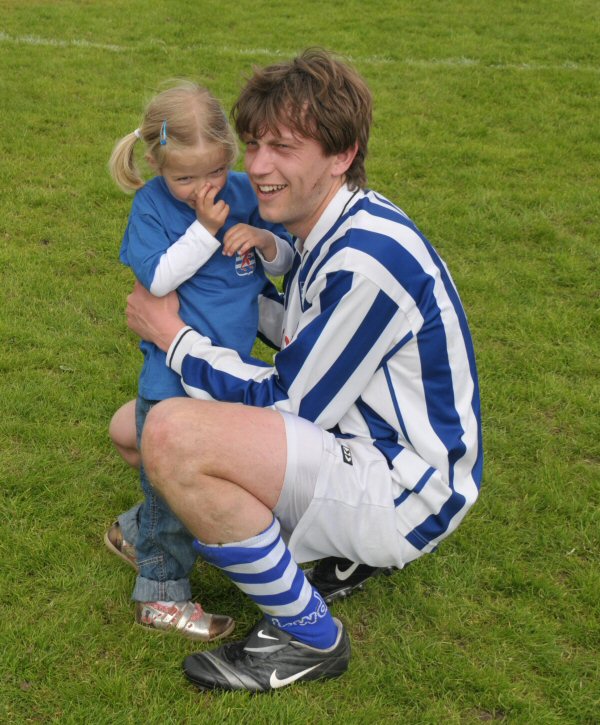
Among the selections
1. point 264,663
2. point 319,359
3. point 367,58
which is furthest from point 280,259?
point 367,58

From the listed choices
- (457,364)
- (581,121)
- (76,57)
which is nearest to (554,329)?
(457,364)

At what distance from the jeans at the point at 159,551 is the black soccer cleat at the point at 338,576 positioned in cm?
46

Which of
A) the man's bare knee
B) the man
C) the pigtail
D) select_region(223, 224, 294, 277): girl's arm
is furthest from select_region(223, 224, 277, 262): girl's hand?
the man's bare knee

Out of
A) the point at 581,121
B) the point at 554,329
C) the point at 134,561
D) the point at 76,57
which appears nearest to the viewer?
the point at 134,561

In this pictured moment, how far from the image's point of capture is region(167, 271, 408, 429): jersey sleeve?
2646 mm

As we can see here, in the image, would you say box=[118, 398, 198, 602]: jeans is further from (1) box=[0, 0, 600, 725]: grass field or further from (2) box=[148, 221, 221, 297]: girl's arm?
(2) box=[148, 221, 221, 297]: girl's arm

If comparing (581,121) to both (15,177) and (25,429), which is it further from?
(25,429)

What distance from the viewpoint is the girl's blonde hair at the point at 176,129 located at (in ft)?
9.29

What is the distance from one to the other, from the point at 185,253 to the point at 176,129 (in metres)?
0.39

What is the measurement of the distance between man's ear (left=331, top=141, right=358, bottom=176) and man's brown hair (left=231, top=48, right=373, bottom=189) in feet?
0.07

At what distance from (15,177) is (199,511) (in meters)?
4.77

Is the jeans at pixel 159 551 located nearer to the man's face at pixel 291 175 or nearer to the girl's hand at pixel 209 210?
the girl's hand at pixel 209 210

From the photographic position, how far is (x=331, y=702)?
9.41ft

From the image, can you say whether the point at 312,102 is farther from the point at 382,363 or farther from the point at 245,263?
the point at 382,363
